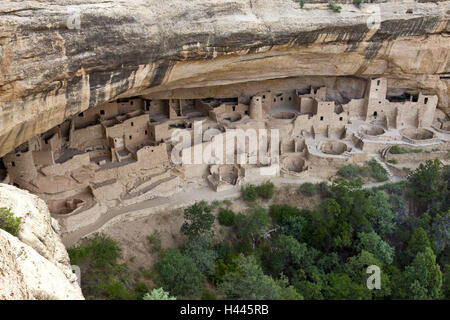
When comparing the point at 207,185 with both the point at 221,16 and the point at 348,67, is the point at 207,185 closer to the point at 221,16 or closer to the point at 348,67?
the point at 221,16

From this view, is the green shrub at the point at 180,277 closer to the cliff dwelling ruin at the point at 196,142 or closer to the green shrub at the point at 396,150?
the cliff dwelling ruin at the point at 196,142

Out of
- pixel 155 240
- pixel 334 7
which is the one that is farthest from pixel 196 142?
pixel 334 7

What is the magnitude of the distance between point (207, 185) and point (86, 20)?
8.28m

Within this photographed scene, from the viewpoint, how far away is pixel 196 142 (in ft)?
56.0

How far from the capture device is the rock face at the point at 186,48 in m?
9.49

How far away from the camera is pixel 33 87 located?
9.67 metres

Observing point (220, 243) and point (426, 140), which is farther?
point (426, 140)

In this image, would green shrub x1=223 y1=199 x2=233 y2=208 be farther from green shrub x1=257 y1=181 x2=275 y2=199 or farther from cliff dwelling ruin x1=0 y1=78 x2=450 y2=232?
green shrub x1=257 y1=181 x2=275 y2=199

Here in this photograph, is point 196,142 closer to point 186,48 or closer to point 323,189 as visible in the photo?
point 186,48

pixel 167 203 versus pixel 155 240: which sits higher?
pixel 167 203

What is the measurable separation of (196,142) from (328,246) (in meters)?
6.50

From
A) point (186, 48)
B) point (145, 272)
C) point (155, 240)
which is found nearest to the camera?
point (145, 272)
